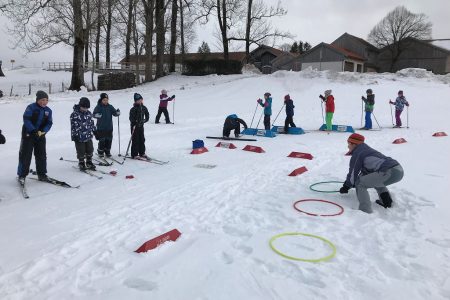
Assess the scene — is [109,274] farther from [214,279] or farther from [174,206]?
[174,206]

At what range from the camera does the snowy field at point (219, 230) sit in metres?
3.81

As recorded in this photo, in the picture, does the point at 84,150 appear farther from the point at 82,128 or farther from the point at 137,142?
the point at 137,142

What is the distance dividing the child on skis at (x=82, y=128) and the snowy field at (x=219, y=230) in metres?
0.54

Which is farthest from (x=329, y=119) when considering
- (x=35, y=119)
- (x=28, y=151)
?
(x=28, y=151)

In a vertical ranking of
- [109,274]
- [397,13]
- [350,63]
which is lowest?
[109,274]

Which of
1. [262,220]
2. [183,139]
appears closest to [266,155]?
[183,139]

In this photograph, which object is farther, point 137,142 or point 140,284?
point 137,142

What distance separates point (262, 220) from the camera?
5582 mm

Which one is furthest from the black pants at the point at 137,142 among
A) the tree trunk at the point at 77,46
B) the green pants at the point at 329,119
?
the tree trunk at the point at 77,46

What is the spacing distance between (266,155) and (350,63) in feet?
140

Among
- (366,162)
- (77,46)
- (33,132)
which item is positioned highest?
(77,46)

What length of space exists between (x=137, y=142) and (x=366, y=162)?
5.85m

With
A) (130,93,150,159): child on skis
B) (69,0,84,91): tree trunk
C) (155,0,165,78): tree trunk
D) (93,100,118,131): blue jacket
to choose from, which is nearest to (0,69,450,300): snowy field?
(130,93,150,159): child on skis

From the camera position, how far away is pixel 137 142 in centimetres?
971
